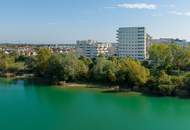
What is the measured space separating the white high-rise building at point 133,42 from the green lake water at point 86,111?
22831 millimetres

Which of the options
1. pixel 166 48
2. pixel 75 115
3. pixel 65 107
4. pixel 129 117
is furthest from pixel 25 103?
pixel 166 48

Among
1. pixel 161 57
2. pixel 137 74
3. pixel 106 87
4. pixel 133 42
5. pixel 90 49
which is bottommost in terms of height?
pixel 106 87

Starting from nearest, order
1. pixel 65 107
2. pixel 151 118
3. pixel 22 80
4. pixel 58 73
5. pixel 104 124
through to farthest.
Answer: pixel 104 124, pixel 151 118, pixel 65 107, pixel 58 73, pixel 22 80

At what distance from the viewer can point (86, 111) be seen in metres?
21.2

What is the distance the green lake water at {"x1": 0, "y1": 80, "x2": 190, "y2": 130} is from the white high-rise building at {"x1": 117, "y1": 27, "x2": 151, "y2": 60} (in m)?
22.8

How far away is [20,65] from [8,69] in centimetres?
202

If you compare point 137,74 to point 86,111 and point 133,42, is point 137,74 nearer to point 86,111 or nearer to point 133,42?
point 86,111

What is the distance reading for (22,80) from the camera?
35.8 meters

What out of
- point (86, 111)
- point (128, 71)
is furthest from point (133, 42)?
point (86, 111)

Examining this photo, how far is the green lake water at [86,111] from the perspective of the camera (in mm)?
17781

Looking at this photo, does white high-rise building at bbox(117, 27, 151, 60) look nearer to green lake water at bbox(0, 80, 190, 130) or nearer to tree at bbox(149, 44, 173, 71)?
tree at bbox(149, 44, 173, 71)

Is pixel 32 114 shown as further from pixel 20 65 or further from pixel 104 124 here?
pixel 20 65

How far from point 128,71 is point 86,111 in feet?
29.2

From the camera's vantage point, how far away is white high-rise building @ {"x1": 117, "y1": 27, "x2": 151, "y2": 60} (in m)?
50.0
